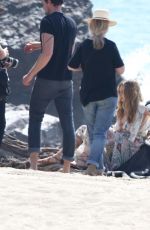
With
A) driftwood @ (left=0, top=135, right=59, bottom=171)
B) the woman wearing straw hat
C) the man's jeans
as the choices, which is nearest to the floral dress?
the woman wearing straw hat

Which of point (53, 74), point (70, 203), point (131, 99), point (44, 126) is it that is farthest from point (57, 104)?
point (44, 126)

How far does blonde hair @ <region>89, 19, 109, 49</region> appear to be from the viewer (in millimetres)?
7359

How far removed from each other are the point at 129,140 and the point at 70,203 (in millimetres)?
2641

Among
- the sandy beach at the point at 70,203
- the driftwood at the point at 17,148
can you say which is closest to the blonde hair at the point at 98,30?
the sandy beach at the point at 70,203

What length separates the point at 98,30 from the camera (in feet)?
24.3

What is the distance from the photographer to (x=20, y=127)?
17.0 metres

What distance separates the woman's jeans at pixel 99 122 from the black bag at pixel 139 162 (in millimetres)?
358

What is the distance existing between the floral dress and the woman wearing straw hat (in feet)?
1.54

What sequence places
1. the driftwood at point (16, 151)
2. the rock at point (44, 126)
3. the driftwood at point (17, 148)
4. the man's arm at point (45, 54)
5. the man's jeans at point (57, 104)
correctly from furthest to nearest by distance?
the rock at point (44, 126), the driftwood at point (17, 148), the driftwood at point (16, 151), the man's jeans at point (57, 104), the man's arm at point (45, 54)

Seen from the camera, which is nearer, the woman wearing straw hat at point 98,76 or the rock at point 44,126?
the woman wearing straw hat at point 98,76

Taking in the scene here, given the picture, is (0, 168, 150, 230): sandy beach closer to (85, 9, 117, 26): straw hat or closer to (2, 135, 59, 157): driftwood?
(85, 9, 117, 26): straw hat

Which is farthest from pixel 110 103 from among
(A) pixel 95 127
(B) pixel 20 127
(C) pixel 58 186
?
(B) pixel 20 127

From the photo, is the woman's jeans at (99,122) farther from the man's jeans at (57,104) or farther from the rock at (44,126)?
the rock at (44,126)

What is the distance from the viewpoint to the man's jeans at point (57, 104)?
7.25 metres
